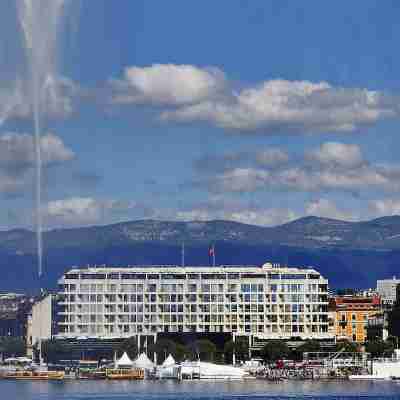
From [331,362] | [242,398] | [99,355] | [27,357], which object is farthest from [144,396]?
[27,357]

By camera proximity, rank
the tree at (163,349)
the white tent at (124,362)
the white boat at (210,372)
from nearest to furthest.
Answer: the white boat at (210,372), the white tent at (124,362), the tree at (163,349)

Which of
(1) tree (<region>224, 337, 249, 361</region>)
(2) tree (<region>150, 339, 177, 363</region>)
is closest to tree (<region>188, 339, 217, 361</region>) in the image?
(1) tree (<region>224, 337, 249, 361</region>)

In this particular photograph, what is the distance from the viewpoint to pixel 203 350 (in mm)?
164875

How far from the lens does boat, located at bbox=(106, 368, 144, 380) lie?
147 metres

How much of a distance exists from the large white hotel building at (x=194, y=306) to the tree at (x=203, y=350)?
10.3m

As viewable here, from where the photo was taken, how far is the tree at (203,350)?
163m

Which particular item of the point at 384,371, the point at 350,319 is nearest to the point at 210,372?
the point at 384,371

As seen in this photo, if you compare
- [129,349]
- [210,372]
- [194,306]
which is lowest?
[210,372]

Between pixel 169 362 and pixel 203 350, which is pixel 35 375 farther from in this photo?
pixel 203 350

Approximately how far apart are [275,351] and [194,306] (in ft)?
59.4

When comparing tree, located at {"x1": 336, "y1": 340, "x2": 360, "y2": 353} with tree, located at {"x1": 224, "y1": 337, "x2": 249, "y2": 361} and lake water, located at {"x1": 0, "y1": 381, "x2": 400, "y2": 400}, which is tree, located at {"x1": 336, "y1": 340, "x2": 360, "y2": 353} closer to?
tree, located at {"x1": 224, "y1": 337, "x2": 249, "y2": 361}

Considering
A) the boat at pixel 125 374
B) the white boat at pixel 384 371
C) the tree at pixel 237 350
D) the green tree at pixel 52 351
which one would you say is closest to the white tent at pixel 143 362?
the boat at pixel 125 374

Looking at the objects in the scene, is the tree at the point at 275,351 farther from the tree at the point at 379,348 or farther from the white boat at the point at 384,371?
the white boat at the point at 384,371

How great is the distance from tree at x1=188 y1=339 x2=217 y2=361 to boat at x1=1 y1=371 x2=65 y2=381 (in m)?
17.6
